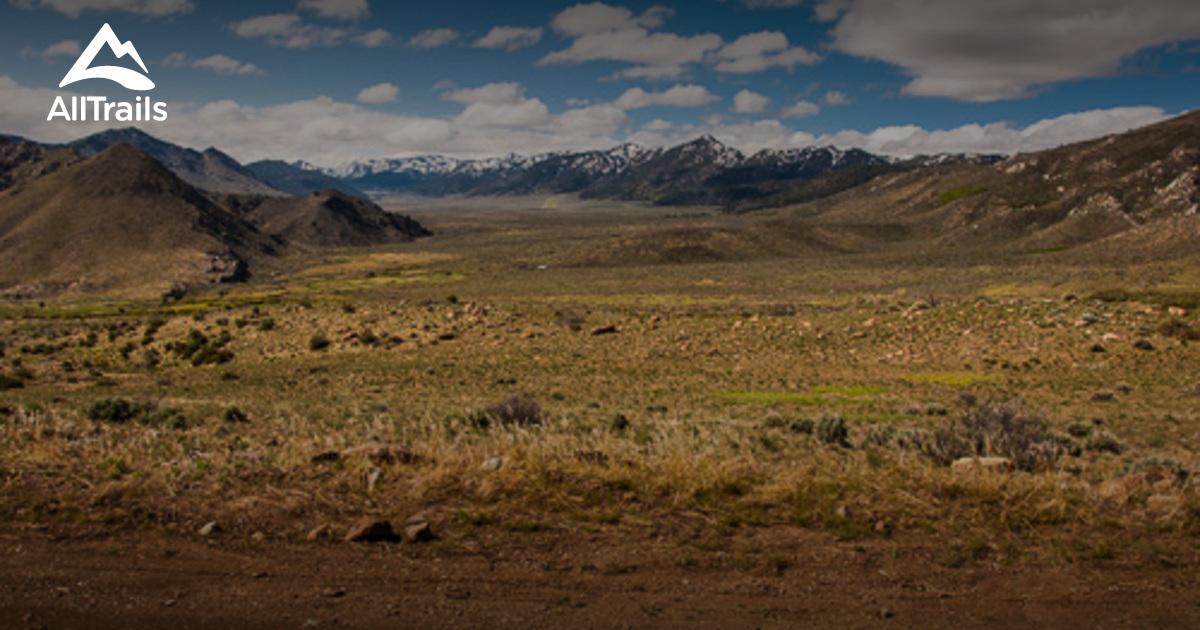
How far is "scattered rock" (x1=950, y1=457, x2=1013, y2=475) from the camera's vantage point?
308 inches

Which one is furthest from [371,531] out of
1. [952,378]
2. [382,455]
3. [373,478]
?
[952,378]

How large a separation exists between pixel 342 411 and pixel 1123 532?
51.0ft

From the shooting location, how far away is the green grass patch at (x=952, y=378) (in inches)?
900

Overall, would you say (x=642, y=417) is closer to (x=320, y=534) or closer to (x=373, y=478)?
(x=373, y=478)

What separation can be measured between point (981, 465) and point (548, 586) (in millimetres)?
5596

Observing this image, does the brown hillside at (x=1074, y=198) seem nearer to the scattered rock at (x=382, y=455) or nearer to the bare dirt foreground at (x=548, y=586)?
the bare dirt foreground at (x=548, y=586)

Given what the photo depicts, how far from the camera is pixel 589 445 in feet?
30.0

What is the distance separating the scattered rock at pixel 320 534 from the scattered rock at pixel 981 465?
682 centimetres

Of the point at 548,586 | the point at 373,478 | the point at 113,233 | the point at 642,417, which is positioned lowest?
the point at 642,417

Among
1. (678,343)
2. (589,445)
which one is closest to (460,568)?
(589,445)

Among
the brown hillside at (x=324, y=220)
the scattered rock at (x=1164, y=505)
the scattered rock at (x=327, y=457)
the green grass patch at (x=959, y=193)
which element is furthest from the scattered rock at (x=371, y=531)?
the brown hillside at (x=324, y=220)

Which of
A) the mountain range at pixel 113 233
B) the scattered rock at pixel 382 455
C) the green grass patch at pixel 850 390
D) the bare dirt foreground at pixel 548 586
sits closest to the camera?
the bare dirt foreground at pixel 548 586

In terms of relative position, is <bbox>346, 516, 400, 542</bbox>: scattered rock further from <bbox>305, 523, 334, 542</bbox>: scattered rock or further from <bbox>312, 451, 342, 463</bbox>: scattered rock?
<bbox>312, 451, 342, 463</bbox>: scattered rock

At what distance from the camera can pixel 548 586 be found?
5527 mm
